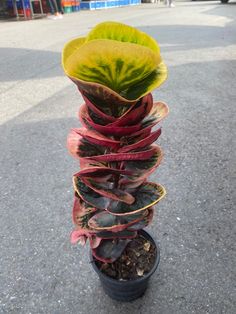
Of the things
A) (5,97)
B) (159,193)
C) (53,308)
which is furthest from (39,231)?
(5,97)

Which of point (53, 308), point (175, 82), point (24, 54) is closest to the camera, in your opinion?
point (53, 308)

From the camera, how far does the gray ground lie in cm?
167

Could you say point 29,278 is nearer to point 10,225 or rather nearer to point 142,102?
point 10,225

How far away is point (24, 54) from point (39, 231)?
203 inches

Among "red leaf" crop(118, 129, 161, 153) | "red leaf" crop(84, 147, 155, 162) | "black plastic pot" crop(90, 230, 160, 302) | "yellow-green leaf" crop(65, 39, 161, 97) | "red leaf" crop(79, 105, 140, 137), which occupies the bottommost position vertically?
"black plastic pot" crop(90, 230, 160, 302)

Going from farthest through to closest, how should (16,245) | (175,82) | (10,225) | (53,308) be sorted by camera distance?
1. (175,82)
2. (10,225)
3. (16,245)
4. (53,308)

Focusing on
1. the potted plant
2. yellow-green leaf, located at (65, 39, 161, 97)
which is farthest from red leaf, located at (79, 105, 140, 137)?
yellow-green leaf, located at (65, 39, 161, 97)

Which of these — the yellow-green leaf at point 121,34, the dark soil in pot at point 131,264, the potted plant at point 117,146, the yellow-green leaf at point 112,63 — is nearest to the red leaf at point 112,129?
the potted plant at point 117,146

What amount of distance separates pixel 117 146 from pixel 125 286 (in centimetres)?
73

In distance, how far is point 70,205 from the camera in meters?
2.29

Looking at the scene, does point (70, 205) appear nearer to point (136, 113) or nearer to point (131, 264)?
point (131, 264)

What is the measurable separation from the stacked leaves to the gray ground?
529 millimetres

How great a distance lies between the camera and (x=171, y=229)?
2.08 metres

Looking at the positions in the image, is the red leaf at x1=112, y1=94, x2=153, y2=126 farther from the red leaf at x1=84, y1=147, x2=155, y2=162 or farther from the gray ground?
the gray ground
